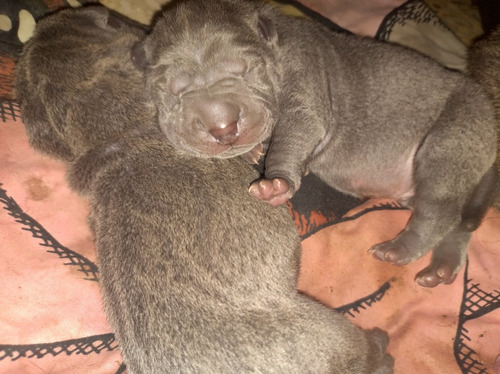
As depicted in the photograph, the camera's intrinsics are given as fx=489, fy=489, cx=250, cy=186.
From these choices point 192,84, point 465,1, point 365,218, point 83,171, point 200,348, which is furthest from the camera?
point 465,1

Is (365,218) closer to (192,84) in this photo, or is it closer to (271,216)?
(271,216)

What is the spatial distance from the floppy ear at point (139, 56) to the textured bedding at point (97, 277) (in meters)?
0.92

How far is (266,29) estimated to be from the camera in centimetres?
312

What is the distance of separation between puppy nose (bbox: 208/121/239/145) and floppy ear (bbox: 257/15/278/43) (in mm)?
763

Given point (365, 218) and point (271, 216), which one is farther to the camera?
point (365, 218)

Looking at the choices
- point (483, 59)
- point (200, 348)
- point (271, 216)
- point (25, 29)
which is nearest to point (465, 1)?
point (483, 59)

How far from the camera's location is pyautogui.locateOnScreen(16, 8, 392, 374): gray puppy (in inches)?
98.3

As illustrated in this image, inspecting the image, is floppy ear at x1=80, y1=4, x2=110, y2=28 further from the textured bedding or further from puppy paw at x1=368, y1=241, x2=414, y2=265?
puppy paw at x1=368, y1=241, x2=414, y2=265

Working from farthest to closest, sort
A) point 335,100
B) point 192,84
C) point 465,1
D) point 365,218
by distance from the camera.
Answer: point 465,1 → point 365,218 → point 335,100 → point 192,84

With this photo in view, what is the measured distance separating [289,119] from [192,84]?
0.68 meters

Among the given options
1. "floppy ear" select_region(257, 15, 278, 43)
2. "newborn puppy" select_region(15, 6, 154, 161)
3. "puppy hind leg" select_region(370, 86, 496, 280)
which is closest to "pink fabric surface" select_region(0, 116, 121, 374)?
"newborn puppy" select_region(15, 6, 154, 161)

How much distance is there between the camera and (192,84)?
9.22 feet

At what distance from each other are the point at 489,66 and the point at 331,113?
A: 1.43 meters

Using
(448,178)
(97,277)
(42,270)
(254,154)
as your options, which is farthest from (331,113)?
(42,270)
